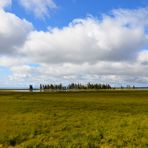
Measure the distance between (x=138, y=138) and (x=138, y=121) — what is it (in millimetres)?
6522

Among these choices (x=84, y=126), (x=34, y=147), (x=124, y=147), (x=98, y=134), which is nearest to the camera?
(x=124, y=147)

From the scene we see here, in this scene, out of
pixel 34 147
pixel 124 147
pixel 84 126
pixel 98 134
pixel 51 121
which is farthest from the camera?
pixel 51 121

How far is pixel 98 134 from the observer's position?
20828 millimetres

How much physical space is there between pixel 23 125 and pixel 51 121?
280cm

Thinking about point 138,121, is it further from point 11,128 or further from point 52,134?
point 11,128

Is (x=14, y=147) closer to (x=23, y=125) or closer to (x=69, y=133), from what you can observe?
(x=69, y=133)

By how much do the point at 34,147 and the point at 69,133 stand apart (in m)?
3.60

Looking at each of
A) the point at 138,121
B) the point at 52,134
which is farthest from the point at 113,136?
the point at 138,121

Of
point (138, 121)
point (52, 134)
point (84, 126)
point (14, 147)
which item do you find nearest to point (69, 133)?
point (52, 134)

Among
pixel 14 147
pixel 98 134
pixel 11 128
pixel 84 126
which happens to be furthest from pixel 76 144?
pixel 11 128

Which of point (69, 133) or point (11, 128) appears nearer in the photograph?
point (69, 133)

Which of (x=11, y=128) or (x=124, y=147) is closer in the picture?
(x=124, y=147)

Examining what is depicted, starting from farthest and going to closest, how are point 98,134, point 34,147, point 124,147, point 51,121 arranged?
point 51,121 → point 98,134 → point 34,147 → point 124,147

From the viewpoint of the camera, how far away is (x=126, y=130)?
21875mm
